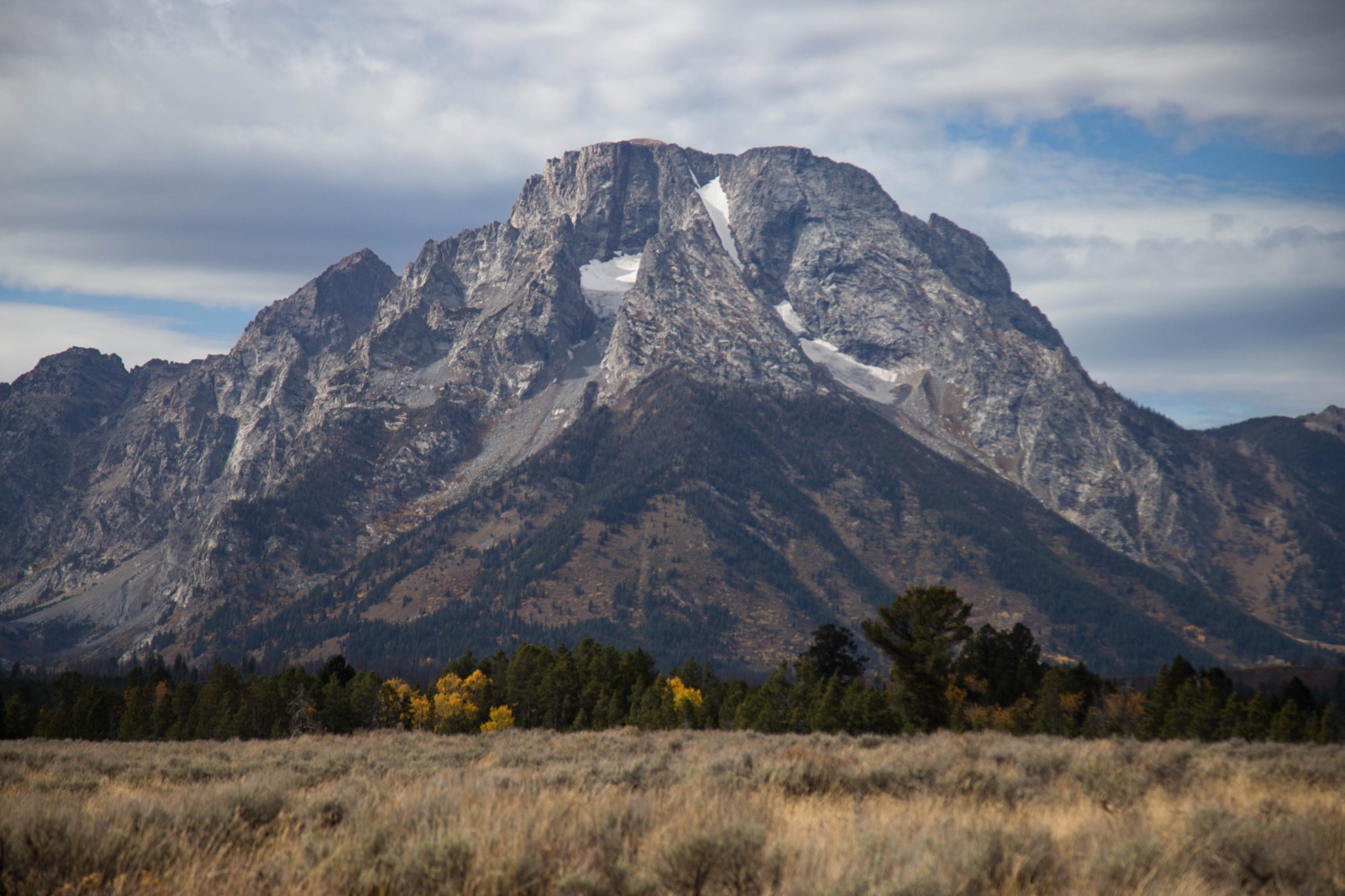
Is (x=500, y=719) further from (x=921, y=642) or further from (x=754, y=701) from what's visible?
(x=921, y=642)

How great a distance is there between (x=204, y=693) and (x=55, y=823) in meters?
73.7

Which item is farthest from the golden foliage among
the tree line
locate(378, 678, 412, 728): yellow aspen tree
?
locate(378, 678, 412, 728): yellow aspen tree

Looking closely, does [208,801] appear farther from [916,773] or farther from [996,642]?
[996,642]

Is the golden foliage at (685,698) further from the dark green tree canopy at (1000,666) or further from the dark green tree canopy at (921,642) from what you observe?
the dark green tree canopy at (921,642)

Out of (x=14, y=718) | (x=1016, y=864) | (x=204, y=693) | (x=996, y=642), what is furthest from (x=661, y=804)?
(x=14, y=718)

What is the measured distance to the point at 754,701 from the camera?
5922 cm

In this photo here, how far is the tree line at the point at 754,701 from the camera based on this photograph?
141ft

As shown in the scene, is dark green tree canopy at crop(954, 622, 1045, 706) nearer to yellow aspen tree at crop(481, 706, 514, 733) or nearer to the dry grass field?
yellow aspen tree at crop(481, 706, 514, 733)

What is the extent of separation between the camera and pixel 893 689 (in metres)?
37.4

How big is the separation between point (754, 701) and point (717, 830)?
5416 centimetres

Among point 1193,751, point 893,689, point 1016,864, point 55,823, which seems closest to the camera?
point 1016,864

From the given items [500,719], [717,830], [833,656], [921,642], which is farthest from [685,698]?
[717,830]

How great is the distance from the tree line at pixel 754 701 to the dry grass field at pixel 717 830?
2445 cm

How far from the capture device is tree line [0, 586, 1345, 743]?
43094mm
